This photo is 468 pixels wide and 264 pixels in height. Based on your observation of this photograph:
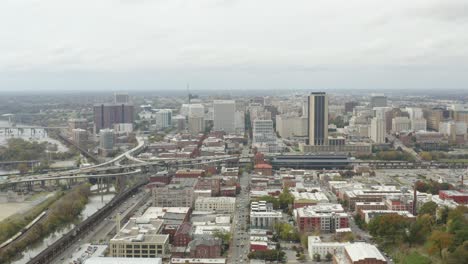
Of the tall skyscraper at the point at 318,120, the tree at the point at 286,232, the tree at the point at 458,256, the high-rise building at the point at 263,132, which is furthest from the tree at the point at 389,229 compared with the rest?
the high-rise building at the point at 263,132

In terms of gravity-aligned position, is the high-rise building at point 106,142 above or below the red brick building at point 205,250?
above

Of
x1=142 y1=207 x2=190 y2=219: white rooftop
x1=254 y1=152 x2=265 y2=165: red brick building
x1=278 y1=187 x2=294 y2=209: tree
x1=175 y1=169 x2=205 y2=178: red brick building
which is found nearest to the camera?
x1=142 y1=207 x2=190 y2=219: white rooftop

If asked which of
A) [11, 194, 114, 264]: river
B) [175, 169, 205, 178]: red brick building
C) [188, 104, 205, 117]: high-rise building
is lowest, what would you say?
[11, 194, 114, 264]: river

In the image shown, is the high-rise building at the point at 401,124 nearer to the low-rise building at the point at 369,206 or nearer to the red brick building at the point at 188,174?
Result: the red brick building at the point at 188,174

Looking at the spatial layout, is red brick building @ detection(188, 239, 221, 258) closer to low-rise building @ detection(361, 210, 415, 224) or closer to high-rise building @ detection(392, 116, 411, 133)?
low-rise building @ detection(361, 210, 415, 224)

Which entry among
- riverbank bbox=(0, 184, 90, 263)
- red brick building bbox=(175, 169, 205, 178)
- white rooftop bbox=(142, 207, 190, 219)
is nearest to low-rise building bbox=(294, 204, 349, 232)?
white rooftop bbox=(142, 207, 190, 219)

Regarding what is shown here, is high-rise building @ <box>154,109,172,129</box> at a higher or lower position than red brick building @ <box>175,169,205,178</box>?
higher

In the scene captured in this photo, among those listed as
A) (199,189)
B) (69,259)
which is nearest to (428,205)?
(199,189)

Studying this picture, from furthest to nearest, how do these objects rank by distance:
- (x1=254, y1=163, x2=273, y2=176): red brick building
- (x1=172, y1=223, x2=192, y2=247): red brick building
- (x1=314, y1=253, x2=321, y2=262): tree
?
(x1=254, y1=163, x2=273, y2=176): red brick building → (x1=172, y1=223, x2=192, y2=247): red brick building → (x1=314, y1=253, x2=321, y2=262): tree
